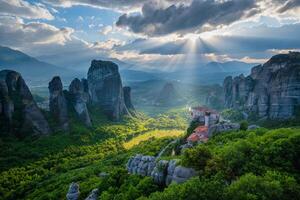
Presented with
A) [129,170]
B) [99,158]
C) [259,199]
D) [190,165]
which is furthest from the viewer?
[99,158]

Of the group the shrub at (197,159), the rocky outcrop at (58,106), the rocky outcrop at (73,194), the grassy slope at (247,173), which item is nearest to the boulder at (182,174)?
the shrub at (197,159)

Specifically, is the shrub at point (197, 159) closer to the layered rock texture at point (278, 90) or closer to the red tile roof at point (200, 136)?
the red tile roof at point (200, 136)

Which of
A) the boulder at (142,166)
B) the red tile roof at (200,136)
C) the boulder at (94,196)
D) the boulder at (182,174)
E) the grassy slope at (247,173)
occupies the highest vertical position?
the grassy slope at (247,173)

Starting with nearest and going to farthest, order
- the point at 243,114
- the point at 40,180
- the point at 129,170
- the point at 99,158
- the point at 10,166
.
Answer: the point at 129,170 → the point at 40,180 → the point at 10,166 → the point at 99,158 → the point at 243,114

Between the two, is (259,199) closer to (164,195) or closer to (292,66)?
(164,195)

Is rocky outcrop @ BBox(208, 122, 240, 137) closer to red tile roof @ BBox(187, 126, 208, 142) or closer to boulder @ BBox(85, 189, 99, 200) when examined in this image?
red tile roof @ BBox(187, 126, 208, 142)

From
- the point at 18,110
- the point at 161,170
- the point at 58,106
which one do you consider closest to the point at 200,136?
the point at 161,170

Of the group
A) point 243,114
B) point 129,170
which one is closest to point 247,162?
point 129,170
